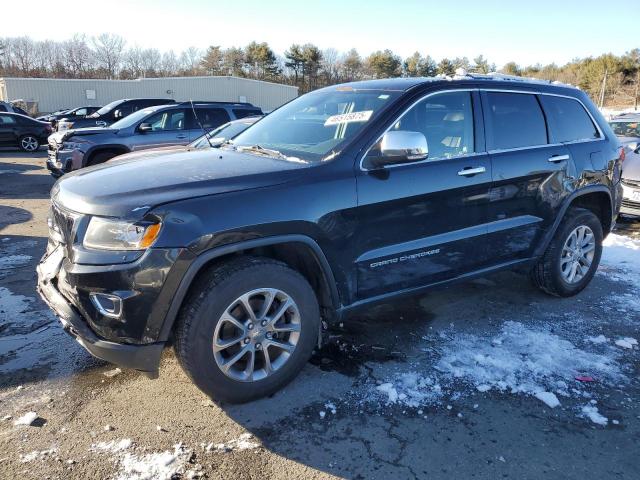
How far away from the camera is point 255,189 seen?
2.76 metres

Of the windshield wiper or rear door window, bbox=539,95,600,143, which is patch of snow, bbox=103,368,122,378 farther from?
rear door window, bbox=539,95,600,143

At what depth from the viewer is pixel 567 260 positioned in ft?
15.1

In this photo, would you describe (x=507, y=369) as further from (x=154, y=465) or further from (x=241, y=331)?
(x=154, y=465)

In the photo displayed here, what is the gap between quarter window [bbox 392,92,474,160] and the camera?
3.48 metres

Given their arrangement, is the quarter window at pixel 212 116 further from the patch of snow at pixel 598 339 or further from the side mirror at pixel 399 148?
the patch of snow at pixel 598 339

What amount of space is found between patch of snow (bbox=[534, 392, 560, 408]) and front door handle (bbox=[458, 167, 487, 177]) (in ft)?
4.99

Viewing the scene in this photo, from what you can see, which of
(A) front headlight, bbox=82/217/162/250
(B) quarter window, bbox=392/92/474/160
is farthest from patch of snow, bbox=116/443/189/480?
(B) quarter window, bbox=392/92/474/160

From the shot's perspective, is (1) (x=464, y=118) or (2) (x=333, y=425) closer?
(2) (x=333, y=425)

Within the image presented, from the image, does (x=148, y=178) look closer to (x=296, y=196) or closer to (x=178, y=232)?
(x=178, y=232)

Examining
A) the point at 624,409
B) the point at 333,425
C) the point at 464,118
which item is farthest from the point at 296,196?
the point at 624,409

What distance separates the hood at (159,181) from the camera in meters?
2.57

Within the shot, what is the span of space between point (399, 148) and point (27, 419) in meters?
2.63

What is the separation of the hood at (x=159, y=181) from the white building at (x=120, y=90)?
3637cm

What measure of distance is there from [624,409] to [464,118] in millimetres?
2190
